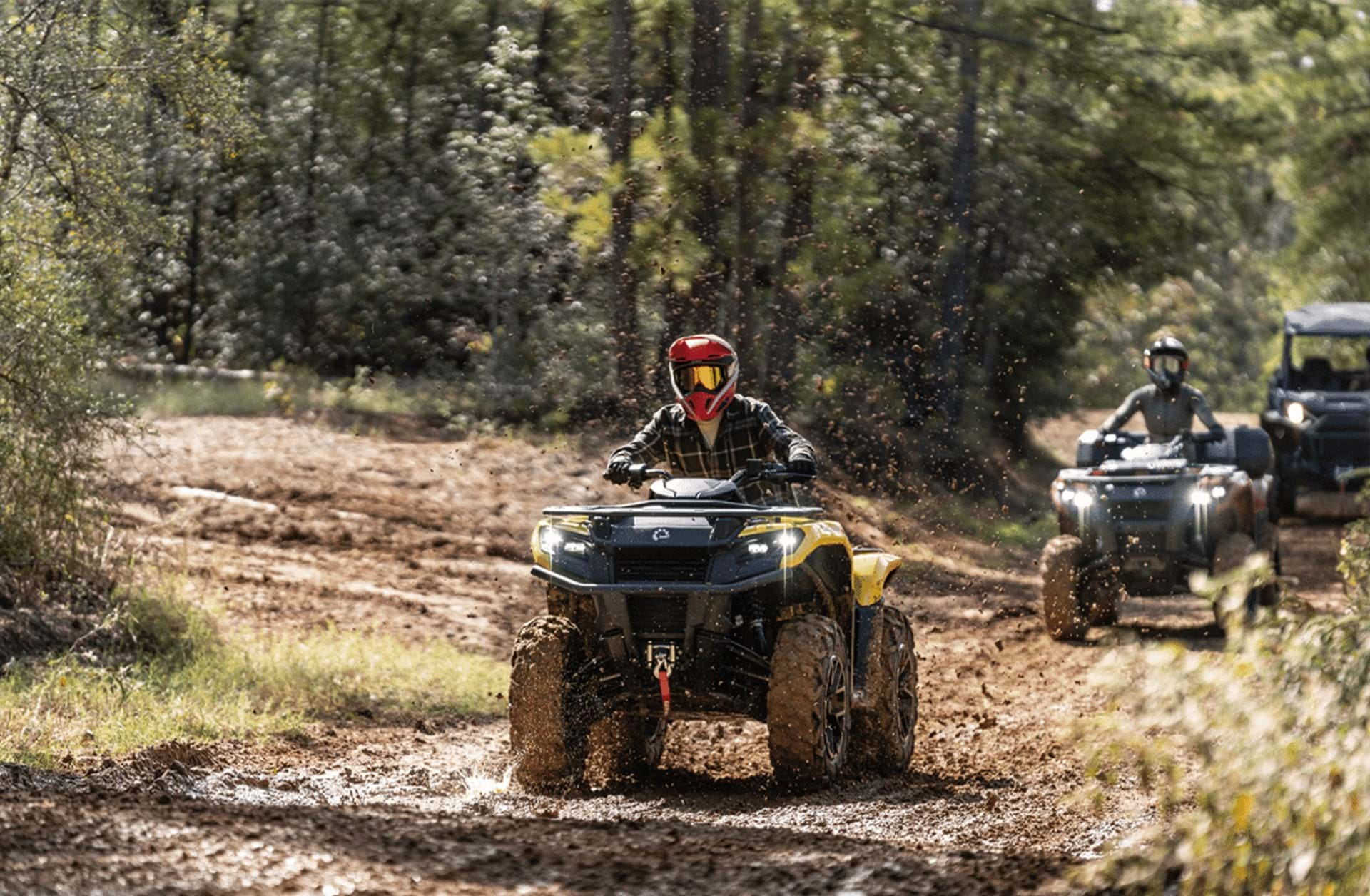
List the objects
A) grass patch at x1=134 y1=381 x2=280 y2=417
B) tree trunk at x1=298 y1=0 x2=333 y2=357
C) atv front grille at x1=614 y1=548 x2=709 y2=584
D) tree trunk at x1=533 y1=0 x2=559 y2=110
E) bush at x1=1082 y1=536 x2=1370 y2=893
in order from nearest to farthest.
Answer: bush at x1=1082 y1=536 x2=1370 y2=893, atv front grille at x1=614 y1=548 x2=709 y2=584, tree trunk at x1=533 y1=0 x2=559 y2=110, grass patch at x1=134 y1=381 x2=280 y2=417, tree trunk at x1=298 y1=0 x2=333 y2=357

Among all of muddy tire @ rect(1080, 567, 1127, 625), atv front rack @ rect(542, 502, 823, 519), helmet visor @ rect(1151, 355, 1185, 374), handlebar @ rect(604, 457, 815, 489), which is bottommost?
muddy tire @ rect(1080, 567, 1127, 625)

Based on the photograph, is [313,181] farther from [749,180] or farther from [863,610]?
[863,610]

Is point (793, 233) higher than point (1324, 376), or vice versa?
point (793, 233)

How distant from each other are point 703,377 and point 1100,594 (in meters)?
5.82

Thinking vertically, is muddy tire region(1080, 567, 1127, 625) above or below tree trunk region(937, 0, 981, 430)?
below

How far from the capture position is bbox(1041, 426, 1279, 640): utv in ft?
43.1

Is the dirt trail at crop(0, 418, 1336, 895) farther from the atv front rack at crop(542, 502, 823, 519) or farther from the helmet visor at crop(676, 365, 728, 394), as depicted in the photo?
the helmet visor at crop(676, 365, 728, 394)

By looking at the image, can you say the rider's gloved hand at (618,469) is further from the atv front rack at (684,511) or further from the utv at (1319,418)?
the utv at (1319,418)

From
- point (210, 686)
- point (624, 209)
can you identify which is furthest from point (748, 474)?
point (624, 209)

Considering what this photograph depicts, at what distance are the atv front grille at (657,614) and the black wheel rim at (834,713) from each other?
0.64 metres

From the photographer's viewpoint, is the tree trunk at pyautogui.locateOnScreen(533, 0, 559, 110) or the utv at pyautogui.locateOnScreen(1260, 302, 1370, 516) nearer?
the tree trunk at pyautogui.locateOnScreen(533, 0, 559, 110)

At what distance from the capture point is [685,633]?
26.0 ft

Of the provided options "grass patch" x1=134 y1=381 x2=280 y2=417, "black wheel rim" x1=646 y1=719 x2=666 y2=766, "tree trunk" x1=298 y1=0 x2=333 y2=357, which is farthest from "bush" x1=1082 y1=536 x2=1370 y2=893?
"tree trunk" x1=298 y1=0 x2=333 y2=357

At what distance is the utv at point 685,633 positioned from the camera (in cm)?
780
